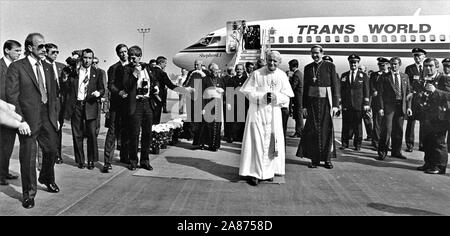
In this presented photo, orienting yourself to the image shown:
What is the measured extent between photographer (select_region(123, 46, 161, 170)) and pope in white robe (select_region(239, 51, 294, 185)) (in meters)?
1.64

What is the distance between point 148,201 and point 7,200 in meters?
1.61

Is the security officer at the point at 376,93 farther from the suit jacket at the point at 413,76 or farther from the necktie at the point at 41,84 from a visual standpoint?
the necktie at the point at 41,84

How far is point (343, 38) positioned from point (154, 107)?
1311cm

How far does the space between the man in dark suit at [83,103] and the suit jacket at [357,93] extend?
547 cm

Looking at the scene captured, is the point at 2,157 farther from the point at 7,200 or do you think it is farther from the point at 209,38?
the point at 209,38

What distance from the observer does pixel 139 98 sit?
20.7ft

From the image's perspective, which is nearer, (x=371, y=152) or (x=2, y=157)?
(x=2, y=157)

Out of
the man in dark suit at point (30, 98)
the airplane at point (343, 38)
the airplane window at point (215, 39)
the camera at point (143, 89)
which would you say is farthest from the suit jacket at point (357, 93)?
the airplane window at point (215, 39)

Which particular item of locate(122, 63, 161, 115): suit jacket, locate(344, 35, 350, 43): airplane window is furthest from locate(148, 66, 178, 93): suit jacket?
locate(344, 35, 350, 43): airplane window

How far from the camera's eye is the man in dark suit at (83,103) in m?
6.45

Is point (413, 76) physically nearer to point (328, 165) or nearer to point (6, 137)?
point (328, 165)

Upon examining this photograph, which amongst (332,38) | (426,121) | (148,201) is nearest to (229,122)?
(426,121)

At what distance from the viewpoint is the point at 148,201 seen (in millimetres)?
4625

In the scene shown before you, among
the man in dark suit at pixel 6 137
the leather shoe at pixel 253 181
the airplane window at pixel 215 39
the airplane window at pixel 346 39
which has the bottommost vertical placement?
the leather shoe at pixel 253 181
